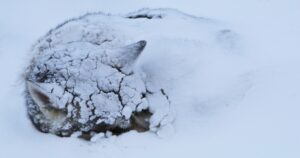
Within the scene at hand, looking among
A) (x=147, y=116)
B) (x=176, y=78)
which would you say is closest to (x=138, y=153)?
(x=147, y=116)

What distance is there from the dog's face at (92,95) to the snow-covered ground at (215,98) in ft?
0.19

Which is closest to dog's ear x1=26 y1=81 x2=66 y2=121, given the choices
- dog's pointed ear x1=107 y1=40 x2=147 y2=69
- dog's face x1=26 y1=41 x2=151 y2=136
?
dog's face x1=26 y1=41 x2=151 y2=136

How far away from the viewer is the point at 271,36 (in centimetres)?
206

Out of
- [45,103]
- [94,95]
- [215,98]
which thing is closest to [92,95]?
[94,95]

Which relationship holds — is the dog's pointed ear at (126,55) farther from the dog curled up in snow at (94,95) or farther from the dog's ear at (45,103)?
the dog's ear at (45,103)

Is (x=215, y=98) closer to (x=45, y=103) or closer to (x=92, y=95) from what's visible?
(x=92, y=95)

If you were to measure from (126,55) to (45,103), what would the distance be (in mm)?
370

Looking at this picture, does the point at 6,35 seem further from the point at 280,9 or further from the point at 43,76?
the point at 280,9

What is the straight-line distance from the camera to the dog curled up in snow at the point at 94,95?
72.1 inches

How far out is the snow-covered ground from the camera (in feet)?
5.54

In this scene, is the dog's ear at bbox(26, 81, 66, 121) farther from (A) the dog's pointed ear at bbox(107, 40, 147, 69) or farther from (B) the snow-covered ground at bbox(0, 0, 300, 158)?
(A) the dog's pointed ear at bbox(107, 40, 147, 69)

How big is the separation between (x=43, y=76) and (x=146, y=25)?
542 millimetres

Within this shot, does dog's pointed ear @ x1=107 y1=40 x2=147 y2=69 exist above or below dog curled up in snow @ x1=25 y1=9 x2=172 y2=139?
above

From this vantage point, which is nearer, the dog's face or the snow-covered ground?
the snow-covered ground
